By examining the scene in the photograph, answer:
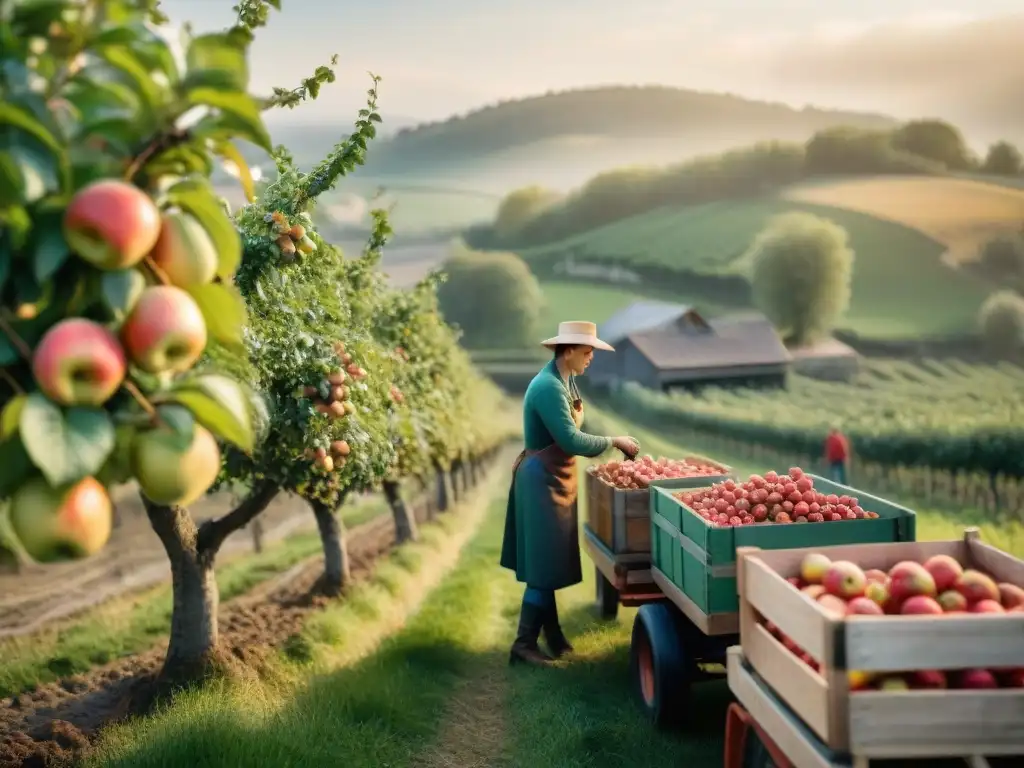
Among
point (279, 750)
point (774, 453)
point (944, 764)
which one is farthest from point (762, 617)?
point (774, 453)

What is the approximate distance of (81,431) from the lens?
171cm

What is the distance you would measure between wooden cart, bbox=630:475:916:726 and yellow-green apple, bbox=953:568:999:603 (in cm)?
107

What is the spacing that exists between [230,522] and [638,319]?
35.1 meters

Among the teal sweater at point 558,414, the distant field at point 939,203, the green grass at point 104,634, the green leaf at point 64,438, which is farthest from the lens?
the distant field at point 939,203

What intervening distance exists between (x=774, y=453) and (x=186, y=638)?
23.4 meters

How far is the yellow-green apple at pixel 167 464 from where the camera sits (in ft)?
5.87

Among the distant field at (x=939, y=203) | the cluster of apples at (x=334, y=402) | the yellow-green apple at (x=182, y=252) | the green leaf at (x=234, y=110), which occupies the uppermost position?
the distant field at (x=939, y=203)

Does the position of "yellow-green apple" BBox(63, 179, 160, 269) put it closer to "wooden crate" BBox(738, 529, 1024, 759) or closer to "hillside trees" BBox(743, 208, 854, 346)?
"wooden crate" BBox(738, 529, 1024, 759)

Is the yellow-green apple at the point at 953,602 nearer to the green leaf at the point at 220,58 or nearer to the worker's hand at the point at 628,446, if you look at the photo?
the worker's hand at the point at 628,446

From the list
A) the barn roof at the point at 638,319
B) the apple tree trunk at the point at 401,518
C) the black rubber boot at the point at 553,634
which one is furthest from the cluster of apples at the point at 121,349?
the barn roof at the point at 638,319

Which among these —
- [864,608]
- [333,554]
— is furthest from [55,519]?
[333,554]

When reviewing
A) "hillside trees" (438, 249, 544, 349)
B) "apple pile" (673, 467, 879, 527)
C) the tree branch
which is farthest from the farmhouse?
"apple pile" (673, 467, 879, 527)

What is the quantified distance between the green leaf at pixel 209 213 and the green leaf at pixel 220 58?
0.22 metres

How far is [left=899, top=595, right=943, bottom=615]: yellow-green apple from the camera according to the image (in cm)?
323
